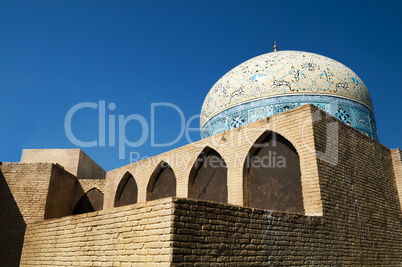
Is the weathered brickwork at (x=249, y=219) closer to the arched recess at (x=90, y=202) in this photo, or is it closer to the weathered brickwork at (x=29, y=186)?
the weathered brickwork at (x=29, y=186)

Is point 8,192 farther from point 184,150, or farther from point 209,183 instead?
point 209,183

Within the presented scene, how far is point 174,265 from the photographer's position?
3607mm

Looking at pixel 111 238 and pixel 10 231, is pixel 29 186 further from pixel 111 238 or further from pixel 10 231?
pixel 111 238

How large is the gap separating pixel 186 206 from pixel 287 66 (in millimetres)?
6961

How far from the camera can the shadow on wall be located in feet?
31.2

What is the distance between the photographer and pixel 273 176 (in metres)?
6.72

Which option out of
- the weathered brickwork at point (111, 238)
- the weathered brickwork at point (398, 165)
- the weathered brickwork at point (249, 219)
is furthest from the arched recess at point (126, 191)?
the weathered brickwork at point (398, 165)

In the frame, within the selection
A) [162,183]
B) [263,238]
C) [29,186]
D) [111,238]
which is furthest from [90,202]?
[263,238]

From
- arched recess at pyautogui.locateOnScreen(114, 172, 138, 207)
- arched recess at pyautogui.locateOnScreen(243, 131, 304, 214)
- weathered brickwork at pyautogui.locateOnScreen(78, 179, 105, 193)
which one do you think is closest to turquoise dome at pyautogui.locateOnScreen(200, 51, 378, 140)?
arched recess at pyautogui.locateOnScreen(243, 131, 304, 214)

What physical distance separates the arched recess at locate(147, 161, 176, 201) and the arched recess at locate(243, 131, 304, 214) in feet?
8.55

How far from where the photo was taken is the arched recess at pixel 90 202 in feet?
39.3

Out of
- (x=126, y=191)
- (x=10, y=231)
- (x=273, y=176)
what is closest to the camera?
(x=273, y=176)

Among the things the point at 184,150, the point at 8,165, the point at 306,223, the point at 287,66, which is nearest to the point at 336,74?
the point at 287,66

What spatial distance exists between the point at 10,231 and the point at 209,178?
5.82 metres
